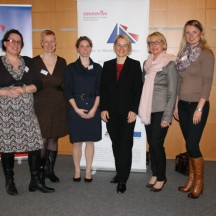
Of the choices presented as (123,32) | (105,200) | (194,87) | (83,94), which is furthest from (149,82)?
(105,200)

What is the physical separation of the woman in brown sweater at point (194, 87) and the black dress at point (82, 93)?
0.94 metres

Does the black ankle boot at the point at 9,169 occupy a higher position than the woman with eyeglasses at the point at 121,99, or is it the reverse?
the woman with eyeglasses at the point at 121,99

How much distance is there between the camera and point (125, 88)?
3.02 metres

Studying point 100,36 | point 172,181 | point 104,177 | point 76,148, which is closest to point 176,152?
point 172,181

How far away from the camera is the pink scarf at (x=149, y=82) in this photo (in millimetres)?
2916

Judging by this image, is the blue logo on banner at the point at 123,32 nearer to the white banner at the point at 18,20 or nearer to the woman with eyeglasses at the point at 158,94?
the woman with eyeglasses at the point at 158,94

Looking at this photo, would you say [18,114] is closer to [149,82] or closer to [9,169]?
[9,169]

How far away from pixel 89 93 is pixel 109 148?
94cm

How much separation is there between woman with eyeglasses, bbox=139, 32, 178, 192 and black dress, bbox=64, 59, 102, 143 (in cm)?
58

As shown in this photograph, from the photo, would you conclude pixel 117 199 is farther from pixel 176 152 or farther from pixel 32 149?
pixel 176 152

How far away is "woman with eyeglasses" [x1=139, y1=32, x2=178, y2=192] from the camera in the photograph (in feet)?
9.46

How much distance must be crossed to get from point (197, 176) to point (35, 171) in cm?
172

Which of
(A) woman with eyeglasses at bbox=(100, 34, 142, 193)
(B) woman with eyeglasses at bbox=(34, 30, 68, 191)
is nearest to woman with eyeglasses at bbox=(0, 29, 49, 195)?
(B) woman with eyeglasses at bbox=(34, 30, 68, 191)

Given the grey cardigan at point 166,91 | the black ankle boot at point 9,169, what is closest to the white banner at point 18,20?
the black ankle boot at point 9,169
